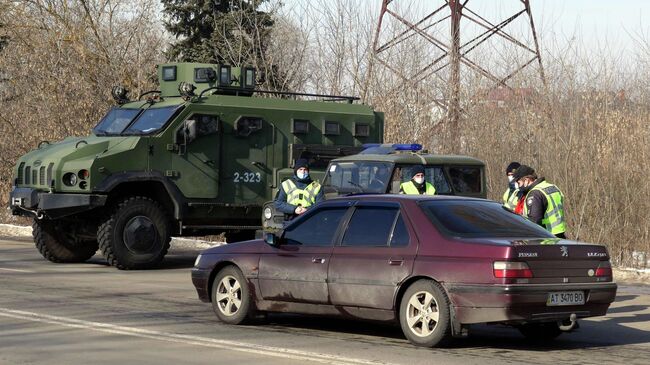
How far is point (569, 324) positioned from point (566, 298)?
1.47ft

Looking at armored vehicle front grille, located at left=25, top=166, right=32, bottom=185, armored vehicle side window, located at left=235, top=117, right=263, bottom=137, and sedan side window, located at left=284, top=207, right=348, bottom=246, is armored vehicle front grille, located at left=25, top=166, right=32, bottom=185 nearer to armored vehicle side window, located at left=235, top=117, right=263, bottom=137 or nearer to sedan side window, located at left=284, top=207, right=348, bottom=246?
armored vehicle side window, located at left=235, top=117, right=263, bottom=137

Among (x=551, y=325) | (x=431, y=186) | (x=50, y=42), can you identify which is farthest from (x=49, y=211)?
(x=50, y=42)

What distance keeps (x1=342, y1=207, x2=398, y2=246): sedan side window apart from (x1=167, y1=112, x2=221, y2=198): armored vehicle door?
748 cm

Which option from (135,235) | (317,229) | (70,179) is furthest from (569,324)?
(70,179)

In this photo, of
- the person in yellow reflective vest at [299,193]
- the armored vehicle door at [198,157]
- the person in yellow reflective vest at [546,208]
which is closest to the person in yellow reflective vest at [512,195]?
the person in yellow reflective vest at [546,208]

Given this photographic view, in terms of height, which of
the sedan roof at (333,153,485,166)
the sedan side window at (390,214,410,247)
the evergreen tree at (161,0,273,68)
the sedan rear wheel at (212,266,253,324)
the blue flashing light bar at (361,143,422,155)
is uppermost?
the evergreen tree at (161,0,273,68)

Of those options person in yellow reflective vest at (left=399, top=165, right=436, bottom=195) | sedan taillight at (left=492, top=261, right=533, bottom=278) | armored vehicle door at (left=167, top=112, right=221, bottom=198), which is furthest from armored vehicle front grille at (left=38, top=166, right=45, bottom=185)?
sedan taillight at (left=492, top=261, right=533, bottom=278)

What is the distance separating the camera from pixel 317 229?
10.5 meters

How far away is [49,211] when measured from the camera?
17.0 metres

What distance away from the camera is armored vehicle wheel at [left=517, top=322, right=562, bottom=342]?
10094mm

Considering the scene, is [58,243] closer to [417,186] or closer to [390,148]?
[390,148]

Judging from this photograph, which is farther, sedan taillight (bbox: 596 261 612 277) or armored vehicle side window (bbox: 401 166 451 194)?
armored vehicle side window (bbox: 401 166 451 194)

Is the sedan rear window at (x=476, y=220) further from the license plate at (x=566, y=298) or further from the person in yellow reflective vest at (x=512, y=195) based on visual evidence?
the person in yellow reflective vest at (x=512, y=195)

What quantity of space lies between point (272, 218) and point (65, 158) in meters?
3.23
